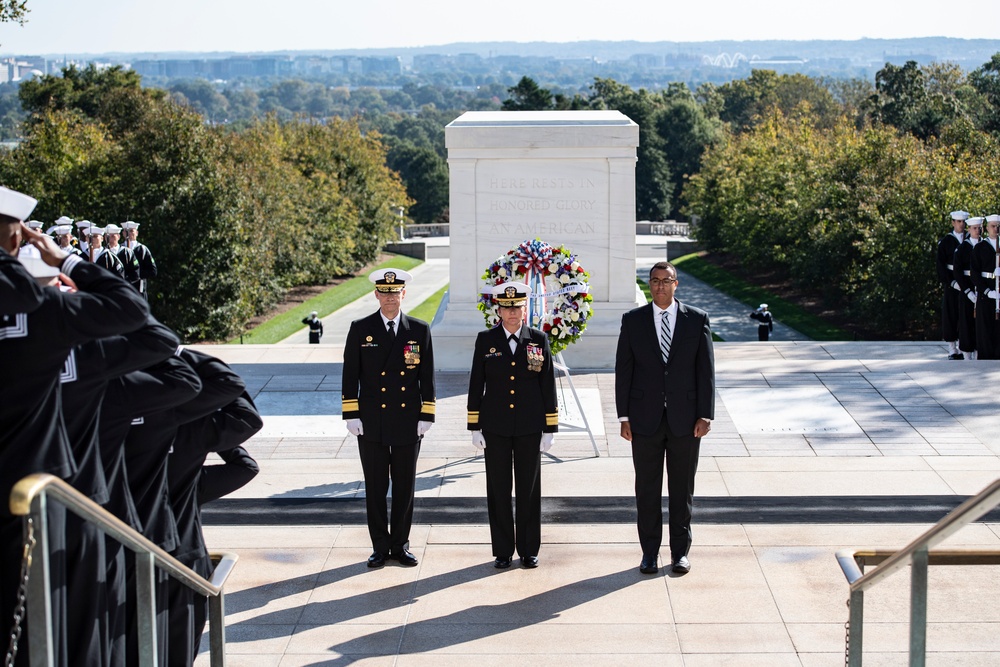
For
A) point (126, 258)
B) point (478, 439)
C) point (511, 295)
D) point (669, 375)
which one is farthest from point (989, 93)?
point (478, 439)

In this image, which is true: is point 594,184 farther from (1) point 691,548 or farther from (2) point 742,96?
(2) point 742,96

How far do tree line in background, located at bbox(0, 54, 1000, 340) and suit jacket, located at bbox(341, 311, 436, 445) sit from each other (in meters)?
15.7

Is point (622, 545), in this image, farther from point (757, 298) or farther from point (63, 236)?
point (757, 298)

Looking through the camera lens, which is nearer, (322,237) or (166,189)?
(166,189)

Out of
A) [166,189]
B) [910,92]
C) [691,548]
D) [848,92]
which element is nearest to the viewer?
[691,548]

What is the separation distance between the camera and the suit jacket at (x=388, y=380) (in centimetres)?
725

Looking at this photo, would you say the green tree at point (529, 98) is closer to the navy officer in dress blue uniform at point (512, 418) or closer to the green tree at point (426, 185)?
the green tree at point (426, 185)

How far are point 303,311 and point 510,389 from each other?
2661 cm

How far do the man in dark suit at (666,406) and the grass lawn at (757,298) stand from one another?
1853cm

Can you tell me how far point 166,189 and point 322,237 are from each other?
41.7ft

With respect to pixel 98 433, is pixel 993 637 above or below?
below

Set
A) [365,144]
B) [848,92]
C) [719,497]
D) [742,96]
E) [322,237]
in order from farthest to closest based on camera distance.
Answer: [848,92] < [742,96] < [365,144] < [322,237] < [719,497]

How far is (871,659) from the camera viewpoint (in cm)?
579

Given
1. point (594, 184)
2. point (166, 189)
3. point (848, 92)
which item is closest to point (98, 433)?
point (594, 184)
